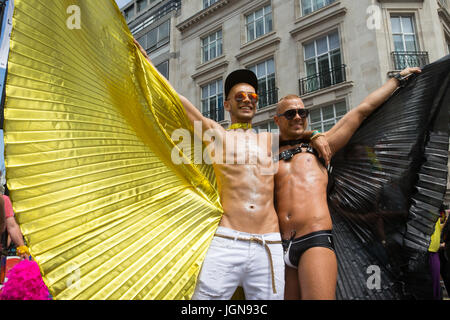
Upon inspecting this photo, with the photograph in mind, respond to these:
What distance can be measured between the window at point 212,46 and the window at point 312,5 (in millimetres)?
4398

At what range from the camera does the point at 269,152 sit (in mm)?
2414

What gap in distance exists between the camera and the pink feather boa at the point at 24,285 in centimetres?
210

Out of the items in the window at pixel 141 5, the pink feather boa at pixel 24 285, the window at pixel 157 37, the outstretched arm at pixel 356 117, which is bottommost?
the pink feather boa at pixel 24 285

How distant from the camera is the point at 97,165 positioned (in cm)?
177

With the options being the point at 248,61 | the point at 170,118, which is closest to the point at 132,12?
the point at 248,61

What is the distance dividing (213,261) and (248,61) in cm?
1349

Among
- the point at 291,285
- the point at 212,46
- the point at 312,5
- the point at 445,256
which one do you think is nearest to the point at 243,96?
the point at 291,285

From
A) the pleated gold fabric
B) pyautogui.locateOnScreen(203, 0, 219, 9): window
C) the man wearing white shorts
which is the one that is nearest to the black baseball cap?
the man wearing white shorts

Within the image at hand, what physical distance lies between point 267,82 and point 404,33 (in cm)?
A: 531

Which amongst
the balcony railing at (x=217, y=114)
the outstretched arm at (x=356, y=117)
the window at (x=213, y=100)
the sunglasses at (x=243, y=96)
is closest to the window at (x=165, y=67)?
the window at (x=213, y=100)

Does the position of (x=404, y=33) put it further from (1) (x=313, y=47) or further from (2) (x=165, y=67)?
(2) (x=165, y=67)

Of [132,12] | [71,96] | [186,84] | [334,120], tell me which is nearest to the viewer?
[71,96]

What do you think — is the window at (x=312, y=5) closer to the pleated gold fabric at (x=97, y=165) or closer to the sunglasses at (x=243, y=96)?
the sunglasses at (x=243, y=96)
